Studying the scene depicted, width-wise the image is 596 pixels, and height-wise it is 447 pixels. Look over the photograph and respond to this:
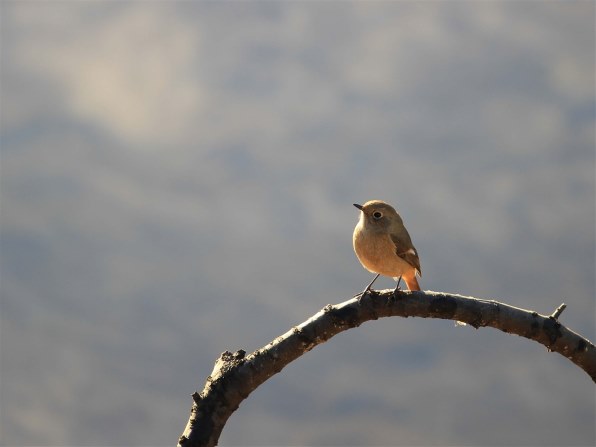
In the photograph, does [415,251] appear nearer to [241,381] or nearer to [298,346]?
[298,346]

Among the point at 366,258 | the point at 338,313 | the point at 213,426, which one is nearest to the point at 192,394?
the point at 213,426

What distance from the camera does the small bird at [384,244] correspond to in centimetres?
729

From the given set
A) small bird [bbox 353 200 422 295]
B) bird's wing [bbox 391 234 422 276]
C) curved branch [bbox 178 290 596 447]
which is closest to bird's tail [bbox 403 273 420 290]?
small bird [bbox 353 200 422 295]

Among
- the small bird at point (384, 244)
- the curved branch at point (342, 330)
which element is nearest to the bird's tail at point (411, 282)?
the small bird at point (384, 244)

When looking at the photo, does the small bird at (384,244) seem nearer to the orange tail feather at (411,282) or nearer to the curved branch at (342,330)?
the orange tail feather at (411,282)

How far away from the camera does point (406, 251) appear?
7395 mm

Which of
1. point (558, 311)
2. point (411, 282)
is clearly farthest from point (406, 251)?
point (558, 311)

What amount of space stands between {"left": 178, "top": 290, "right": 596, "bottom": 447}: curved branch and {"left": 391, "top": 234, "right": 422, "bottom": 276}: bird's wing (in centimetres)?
135

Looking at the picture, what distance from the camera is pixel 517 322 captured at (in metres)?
6.10

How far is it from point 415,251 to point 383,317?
1.74m

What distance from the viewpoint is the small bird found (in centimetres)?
729

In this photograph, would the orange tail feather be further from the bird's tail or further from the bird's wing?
the bird's wing

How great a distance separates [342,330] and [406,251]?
1888mm

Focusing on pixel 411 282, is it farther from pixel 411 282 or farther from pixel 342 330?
pixel 342 330
